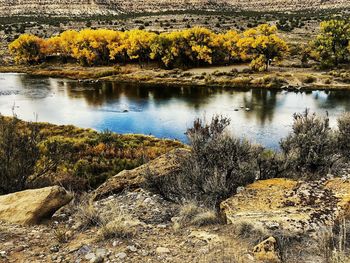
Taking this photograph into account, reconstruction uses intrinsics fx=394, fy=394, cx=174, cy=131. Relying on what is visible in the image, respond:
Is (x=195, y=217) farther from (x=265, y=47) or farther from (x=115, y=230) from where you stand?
(x=265, y=47)

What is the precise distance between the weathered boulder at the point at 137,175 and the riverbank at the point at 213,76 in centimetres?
3567

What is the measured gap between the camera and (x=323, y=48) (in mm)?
52781

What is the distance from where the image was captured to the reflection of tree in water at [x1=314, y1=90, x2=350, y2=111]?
1346 inches

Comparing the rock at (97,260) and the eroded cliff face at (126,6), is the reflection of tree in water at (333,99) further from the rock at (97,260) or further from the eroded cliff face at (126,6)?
the eroded cliff face at (126,6)

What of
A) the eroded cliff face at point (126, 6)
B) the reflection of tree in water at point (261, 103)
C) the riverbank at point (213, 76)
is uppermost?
the eroded cliff face at point (126, 6)

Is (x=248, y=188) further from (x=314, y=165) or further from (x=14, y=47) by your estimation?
(x=14, y=47)

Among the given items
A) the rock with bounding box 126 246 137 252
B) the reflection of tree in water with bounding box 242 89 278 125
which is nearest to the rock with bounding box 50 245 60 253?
the rock with bounding box 126 246 137 252

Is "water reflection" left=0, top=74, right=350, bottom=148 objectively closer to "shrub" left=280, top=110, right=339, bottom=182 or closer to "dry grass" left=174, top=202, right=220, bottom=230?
"shrub" left=280, top=110, right=339, bottom=182

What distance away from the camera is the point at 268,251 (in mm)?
5594

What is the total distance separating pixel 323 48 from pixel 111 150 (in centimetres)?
4141

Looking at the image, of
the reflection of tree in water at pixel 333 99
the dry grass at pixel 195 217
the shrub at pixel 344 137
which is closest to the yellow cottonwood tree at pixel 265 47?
the reflection of tree in water at pixel 333 99

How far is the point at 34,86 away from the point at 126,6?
3486 inches

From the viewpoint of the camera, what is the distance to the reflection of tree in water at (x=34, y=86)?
41.9m

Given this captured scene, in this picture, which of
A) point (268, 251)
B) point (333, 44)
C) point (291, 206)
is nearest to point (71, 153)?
point (291, 206)
